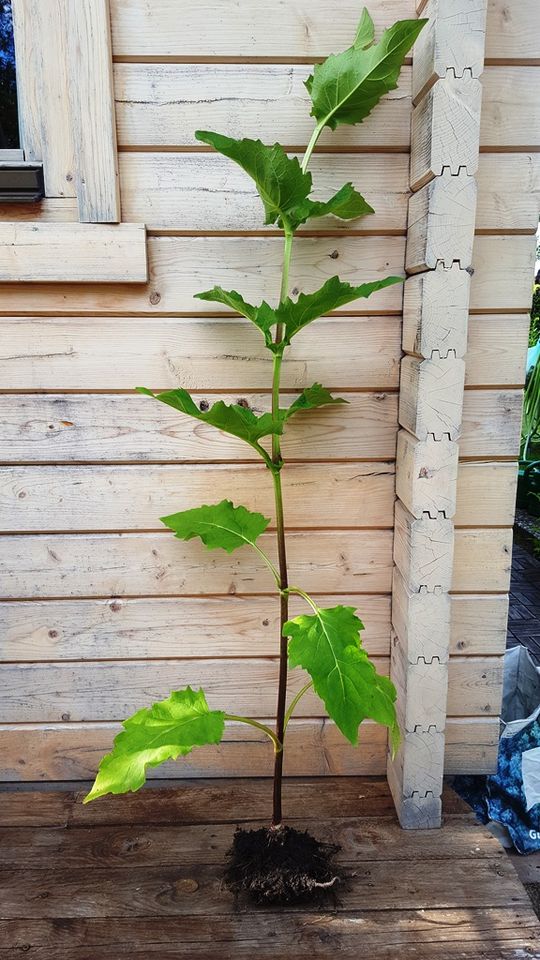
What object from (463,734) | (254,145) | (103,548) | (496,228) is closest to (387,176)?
(496,228)

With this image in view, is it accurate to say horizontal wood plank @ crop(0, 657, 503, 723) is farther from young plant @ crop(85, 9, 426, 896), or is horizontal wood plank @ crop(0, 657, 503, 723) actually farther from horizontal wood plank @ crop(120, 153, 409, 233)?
horizontal wood plank @ crop(120, 153, 409, 233)

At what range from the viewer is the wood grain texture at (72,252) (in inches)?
61.4

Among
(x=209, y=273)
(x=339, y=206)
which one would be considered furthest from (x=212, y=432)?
(x=339, y=206)

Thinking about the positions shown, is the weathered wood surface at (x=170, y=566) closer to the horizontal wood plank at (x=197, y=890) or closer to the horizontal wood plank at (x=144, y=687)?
the horizontal wood plank at (x=144, y=687)

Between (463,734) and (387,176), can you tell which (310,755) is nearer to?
(463,734)

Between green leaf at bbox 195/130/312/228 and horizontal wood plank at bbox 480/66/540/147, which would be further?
horizontal wood plank at bbox 480/66/540/147

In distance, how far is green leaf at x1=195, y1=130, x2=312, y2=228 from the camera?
1.28 meters

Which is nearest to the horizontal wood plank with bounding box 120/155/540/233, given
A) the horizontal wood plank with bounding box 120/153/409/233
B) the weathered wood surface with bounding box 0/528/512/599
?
the horizontal wood plank with bounding box 120/153/409/233

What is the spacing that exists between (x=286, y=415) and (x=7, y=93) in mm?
1012

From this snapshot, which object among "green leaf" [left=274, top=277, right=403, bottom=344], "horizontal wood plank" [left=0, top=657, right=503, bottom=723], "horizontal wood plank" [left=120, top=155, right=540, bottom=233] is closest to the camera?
"green leaf" [left=274, top=277, right=403, bottom=344]

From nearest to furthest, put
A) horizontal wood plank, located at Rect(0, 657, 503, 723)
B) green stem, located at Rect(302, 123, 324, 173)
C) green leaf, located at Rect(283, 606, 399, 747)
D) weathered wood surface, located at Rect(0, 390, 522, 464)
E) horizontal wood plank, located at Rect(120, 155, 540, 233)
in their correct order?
1. green leaf, located at Rect(283, 606, 399, 747)
2. green stem, located at Rect(302, 123, 324, 173)
3. horizontal wood plank, located at Rect(120, 155, 540, 233)
4. weathered wood surface, located at Rect(0, 390, 522, 464)
5. horizontal wood plank, located at Rect(0, 657, 503, 723)

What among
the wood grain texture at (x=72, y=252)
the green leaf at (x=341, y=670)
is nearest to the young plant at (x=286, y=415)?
the green leaf at (x=341, y=670)

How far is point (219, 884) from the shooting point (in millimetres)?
1513

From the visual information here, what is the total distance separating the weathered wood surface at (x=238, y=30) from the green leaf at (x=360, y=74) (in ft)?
0.46
